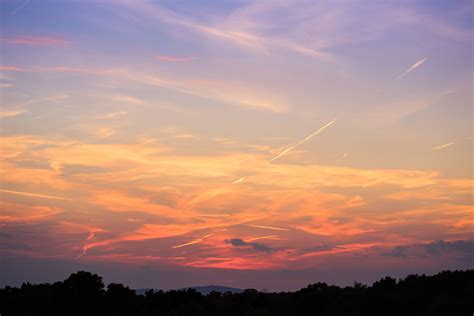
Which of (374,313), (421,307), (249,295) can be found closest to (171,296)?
(249,295)

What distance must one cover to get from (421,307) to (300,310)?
23.2 meters

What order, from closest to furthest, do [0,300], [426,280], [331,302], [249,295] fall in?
[0,300], [331,302], [426,280], [249,295]

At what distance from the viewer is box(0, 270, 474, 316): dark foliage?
93.9 m

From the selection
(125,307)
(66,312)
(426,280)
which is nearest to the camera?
(66,312)

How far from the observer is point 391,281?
133 metres

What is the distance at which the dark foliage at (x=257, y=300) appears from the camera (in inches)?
3698

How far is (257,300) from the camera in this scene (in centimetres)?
13438

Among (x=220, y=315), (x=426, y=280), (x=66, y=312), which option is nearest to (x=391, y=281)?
(x=426, y=280)

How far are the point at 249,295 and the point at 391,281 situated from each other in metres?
34.6

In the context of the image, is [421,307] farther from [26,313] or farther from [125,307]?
[26,313]

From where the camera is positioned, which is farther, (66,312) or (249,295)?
(249,295)

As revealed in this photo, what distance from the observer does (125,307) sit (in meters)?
97.2

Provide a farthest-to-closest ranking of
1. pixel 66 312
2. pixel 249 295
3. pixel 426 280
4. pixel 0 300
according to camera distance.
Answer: pixel 249 295 < pixel 426 280 < pixel 0 300 < pixel 66 312

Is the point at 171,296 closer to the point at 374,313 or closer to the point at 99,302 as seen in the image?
the point at 99,302
